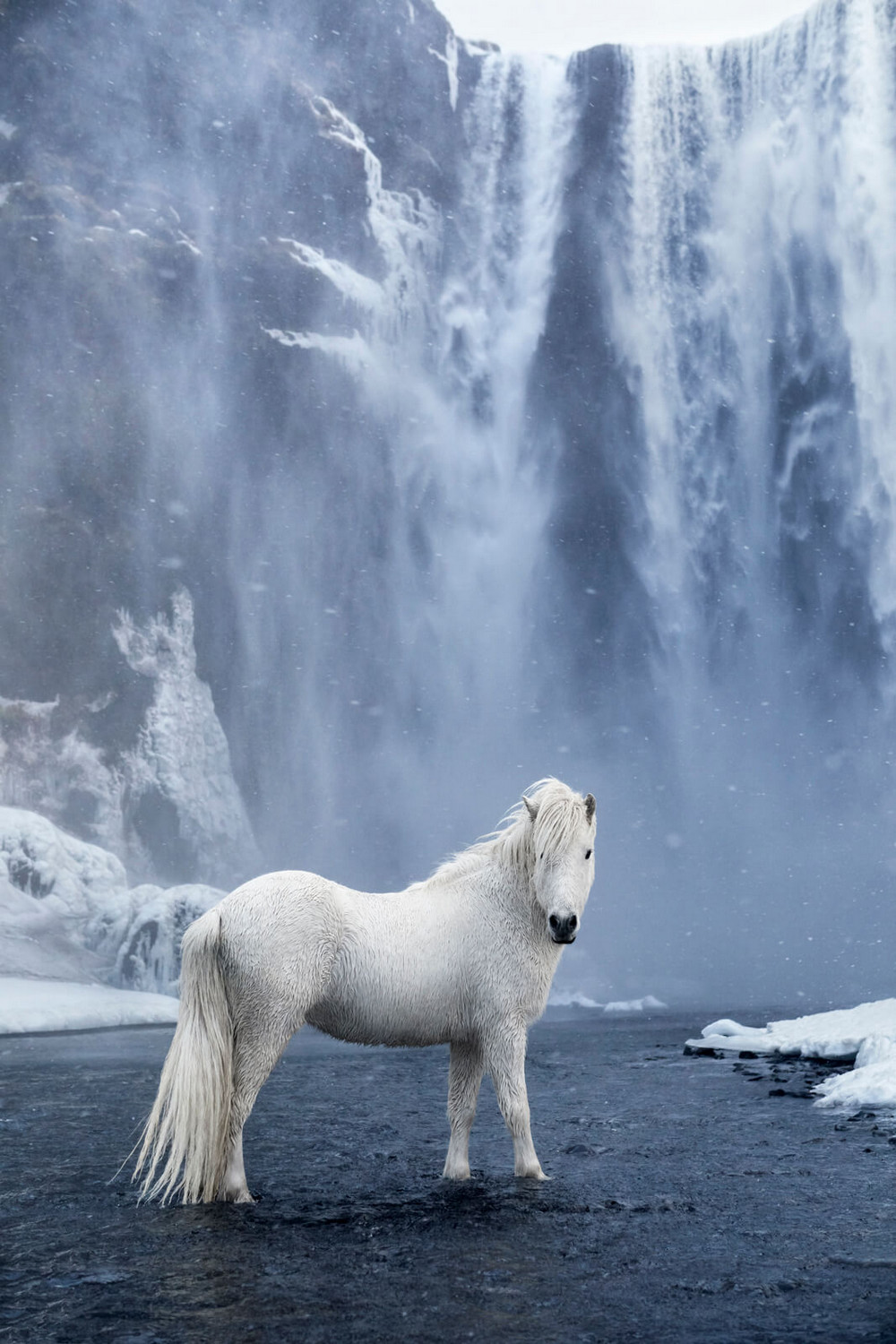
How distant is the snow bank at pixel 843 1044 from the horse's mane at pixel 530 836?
4.20 meters

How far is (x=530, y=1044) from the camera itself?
1736 centimetres

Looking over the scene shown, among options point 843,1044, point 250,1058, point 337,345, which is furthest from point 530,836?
point 337,345

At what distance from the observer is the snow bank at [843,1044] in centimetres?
775

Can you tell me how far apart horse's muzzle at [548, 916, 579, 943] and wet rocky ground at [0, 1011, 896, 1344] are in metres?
1.14

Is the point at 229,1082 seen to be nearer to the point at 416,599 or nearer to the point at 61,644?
the point at 61,644

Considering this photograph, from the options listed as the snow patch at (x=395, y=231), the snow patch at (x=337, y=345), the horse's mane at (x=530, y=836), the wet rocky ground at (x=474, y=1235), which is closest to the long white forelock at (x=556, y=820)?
the horse's mane at (x=530, y=836)

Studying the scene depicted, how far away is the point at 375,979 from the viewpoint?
4.86 meters

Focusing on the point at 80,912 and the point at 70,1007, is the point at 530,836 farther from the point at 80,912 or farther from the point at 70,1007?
the point at 80,912

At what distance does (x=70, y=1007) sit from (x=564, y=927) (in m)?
21.2

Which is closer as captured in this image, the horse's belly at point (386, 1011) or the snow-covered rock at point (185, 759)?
the horse's belly at point (386, 1011)

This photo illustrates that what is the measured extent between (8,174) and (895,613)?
38.5 meters

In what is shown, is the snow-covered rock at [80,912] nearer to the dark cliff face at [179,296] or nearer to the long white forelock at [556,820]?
the dark cliff face at [179,296]

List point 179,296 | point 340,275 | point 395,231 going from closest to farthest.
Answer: point 179,296 < point 340,275 < point 395,231

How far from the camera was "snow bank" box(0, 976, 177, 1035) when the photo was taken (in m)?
21.1
